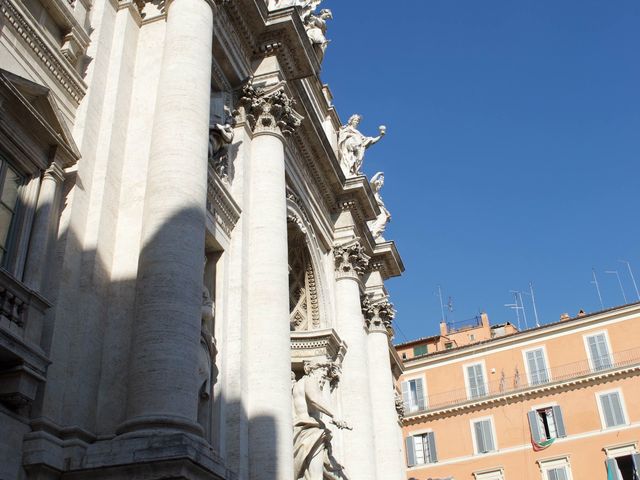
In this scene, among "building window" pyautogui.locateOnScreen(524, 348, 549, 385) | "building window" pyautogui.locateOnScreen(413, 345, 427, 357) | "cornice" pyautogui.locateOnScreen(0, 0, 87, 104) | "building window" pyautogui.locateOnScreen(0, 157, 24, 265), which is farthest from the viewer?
"building window" pyautogui.locateOnScreen(413, 345, 427, 357)

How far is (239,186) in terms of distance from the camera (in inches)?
631

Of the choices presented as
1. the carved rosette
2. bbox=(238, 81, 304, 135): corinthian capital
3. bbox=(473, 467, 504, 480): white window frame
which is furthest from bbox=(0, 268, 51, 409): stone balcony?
bbox=(473, 467, 504, 480): white window frame

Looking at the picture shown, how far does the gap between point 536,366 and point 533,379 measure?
614mm

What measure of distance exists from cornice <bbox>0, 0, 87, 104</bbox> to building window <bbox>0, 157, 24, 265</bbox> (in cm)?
193

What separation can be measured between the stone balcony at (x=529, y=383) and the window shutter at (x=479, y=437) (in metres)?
0.85

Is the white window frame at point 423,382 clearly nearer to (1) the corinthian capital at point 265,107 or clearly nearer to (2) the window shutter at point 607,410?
(2) the window shutter at point 607,410

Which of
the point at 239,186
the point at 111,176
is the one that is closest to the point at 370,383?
the point at 239,186

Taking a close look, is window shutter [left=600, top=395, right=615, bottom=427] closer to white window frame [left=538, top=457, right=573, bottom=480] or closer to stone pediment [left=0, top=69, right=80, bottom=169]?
white window frame [left=538, top=457, right=573, bottom=480]

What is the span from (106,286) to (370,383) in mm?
13169

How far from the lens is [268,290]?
1510 cm

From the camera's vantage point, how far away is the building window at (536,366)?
37.0 metres

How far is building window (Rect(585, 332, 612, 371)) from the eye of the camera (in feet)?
117

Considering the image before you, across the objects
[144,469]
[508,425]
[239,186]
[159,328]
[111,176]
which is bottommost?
[144,469]

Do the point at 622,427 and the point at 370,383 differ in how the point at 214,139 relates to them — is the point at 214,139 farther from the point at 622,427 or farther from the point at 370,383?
the point at 622,427
